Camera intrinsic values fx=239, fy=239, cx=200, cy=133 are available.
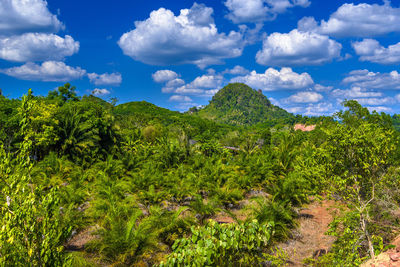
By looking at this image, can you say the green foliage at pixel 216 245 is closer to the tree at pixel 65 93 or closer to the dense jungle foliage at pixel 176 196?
the dense jungle foliage at pixel 176 196

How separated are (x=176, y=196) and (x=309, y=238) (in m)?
5.36

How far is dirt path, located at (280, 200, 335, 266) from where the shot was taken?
717 cm

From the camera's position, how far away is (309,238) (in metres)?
8.32

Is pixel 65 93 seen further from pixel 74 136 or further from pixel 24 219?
pixel 24 219

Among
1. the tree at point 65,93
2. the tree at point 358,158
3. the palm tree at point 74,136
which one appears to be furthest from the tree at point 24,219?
the tree at point 65,93

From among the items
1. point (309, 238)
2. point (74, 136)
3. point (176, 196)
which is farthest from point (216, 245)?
point (74, 136)

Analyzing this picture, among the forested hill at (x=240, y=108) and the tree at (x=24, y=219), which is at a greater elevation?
the forested hill at (x=240, y=108)

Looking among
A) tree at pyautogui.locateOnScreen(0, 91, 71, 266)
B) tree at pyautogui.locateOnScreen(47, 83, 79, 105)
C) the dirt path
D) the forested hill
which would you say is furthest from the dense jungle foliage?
the forested hill

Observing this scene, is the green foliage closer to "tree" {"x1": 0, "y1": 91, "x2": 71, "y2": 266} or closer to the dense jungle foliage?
the dense jungle foliage

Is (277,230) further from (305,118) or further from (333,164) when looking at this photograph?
(305,118)

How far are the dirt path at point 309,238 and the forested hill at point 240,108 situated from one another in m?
137

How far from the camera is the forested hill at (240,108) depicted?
15600 centimetres

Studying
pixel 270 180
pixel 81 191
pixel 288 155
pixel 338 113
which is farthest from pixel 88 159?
pixel 338 113

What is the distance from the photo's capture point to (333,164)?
5.59 m
